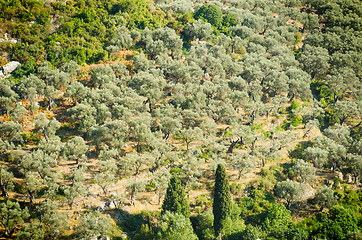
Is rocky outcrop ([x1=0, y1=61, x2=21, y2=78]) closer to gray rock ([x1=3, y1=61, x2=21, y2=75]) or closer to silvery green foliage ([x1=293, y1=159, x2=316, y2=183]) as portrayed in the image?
gray rock ([x1=3, y1=61, x2=21, y2=75])

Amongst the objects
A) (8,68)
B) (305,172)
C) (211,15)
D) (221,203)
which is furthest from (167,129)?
(211,15)

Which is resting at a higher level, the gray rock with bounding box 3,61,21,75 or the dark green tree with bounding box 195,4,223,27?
the dark green tree with bounding box 195,4,223,27

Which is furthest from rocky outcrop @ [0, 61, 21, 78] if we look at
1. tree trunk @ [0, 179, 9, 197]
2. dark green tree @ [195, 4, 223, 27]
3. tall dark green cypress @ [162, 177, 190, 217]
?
dark green tree @ [195, 4, 223, 27]

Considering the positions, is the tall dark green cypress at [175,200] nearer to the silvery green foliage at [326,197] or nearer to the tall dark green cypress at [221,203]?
the tall dark green cypress at [221,203]

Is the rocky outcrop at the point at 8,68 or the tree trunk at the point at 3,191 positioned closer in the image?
the tree trunk at the point at 3,191

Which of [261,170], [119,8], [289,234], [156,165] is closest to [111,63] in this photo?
[119,8]

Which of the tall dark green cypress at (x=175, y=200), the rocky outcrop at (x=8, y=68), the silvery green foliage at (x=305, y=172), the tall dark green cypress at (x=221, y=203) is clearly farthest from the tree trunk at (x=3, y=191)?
the silvery green foliage at (x=305, y=172)
